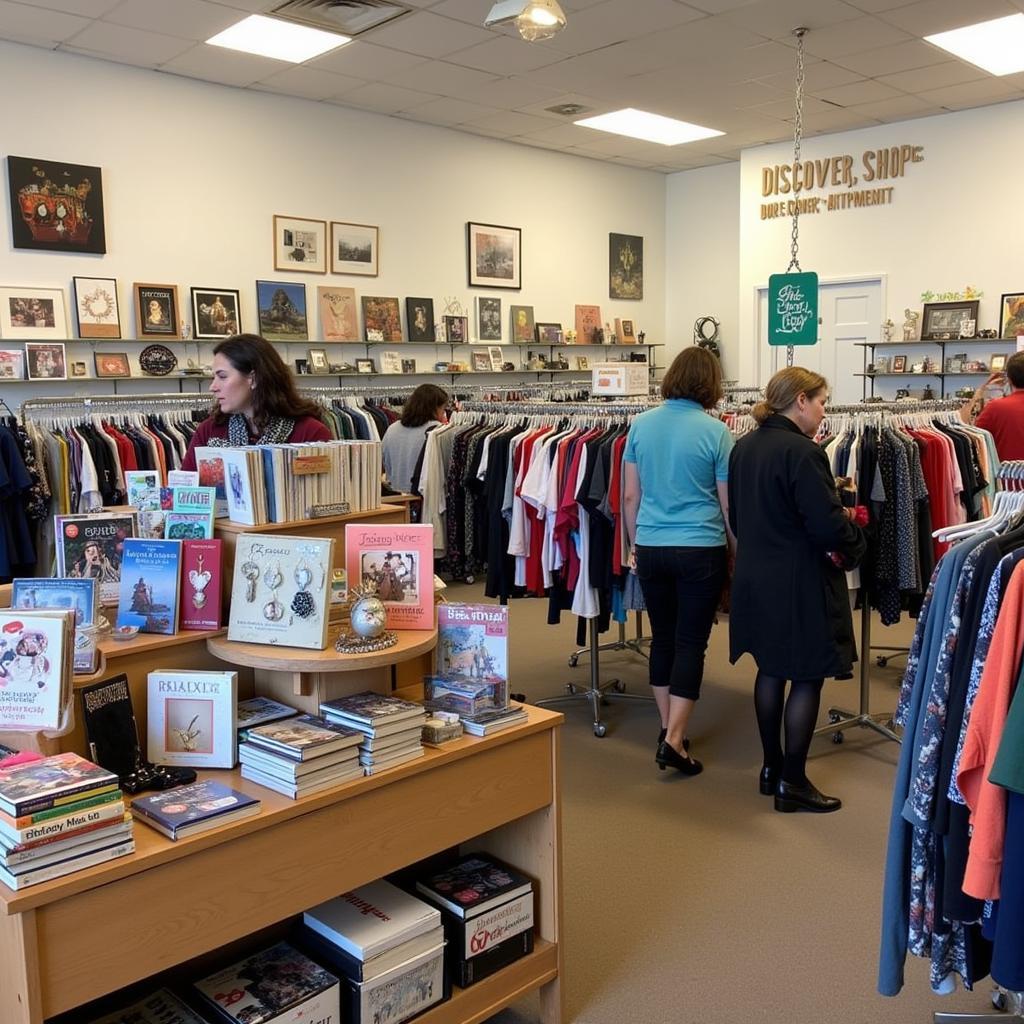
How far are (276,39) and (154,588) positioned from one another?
5.21 meters

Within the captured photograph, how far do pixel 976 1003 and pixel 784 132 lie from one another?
26.9ft

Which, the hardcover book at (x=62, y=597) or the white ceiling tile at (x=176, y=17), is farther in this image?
the white ceiling tile at (x=176, y=17)

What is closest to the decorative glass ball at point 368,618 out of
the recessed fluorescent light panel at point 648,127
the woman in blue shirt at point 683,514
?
the woman in blue shirt at point 683,514

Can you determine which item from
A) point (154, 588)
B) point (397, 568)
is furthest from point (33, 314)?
point (397, 568)

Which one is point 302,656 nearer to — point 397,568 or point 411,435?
point 397,568

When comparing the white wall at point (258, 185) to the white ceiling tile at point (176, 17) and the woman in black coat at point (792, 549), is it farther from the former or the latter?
the woman in black coat at point (792, 549)

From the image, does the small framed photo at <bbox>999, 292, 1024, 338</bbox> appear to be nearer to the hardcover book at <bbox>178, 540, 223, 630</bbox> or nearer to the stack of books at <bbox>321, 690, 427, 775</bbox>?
the stack of books at <bbox>321, 690, 427, 775</bbox>

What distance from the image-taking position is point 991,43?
671cm

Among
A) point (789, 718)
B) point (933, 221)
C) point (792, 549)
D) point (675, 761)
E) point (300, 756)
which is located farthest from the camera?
point (933, 221)

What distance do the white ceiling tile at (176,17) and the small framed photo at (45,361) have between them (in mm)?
1997

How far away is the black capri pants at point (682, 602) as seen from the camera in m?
3.78

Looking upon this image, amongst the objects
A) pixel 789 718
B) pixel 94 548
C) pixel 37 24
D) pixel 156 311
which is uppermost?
pixel 37 24

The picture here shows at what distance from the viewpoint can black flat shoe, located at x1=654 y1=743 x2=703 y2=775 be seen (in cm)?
396

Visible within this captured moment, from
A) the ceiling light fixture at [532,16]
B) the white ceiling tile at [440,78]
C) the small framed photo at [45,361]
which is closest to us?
the ceiling light fixture at [532,16]
